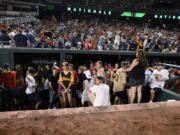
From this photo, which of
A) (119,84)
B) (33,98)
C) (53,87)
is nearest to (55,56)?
(53,87)

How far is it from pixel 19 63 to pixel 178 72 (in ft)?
16.4

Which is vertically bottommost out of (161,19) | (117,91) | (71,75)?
(117,91)

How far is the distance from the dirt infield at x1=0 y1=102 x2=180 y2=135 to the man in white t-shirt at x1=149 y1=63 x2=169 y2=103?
3.26m

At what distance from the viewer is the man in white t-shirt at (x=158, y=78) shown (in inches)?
172

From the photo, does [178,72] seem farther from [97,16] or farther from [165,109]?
[97,16]

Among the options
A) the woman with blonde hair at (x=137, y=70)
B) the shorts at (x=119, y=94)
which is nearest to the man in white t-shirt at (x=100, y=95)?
the woman with blonde hair at (x=137, y=70)

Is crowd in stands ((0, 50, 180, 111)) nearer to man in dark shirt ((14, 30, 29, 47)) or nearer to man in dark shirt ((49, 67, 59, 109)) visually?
man in dark shirt ((49, 67, 59, 109))

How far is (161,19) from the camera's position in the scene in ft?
99.0

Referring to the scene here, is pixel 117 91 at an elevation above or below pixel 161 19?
below

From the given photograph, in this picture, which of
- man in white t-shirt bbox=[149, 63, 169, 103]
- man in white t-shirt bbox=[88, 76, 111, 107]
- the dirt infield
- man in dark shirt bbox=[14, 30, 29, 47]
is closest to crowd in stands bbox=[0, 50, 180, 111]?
man in white t-shirt bbox=[149, 63, 169, 103]

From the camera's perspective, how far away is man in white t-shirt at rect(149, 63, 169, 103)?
436 cm

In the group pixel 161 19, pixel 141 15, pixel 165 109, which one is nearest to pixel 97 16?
pixel 141 15

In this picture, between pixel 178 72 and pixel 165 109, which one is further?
pixel 178 72

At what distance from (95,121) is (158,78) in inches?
148
